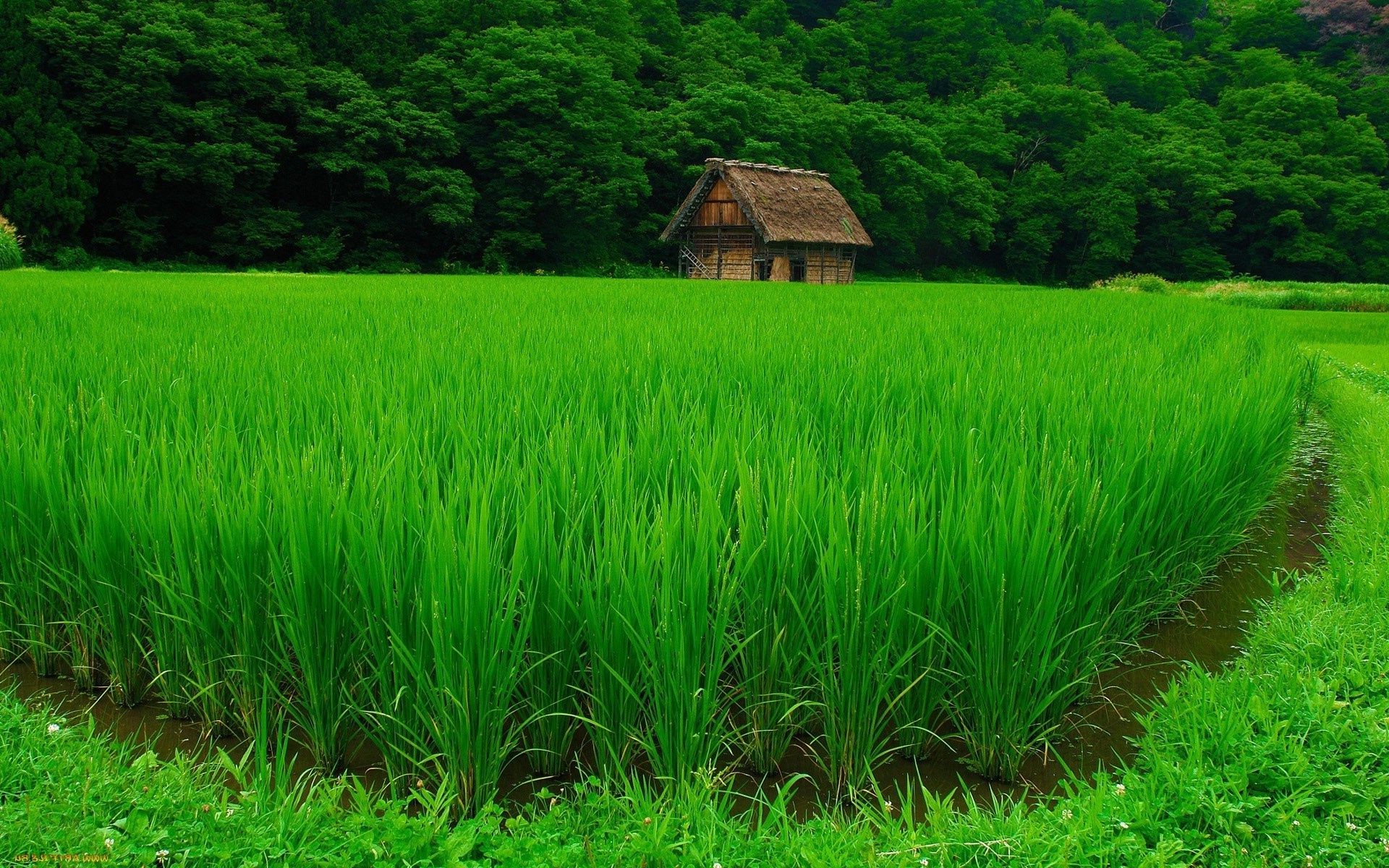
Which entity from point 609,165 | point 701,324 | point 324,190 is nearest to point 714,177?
point 609,165

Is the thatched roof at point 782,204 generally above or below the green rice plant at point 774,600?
above

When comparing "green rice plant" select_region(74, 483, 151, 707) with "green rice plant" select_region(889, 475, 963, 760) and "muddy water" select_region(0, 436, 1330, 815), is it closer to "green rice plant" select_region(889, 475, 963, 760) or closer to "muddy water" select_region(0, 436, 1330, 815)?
"muddy water" select_region(0, 436, 1330, 815)

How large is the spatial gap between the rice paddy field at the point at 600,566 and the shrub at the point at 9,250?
1512cm

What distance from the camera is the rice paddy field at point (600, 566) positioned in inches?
65.7

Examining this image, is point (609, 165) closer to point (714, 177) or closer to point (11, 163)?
point (714, 177)

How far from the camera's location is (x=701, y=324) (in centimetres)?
639

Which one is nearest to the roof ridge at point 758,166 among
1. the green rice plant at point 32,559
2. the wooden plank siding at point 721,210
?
the wooden plank siding at point 721,210

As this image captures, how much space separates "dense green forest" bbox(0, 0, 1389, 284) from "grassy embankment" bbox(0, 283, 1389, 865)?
2122cm

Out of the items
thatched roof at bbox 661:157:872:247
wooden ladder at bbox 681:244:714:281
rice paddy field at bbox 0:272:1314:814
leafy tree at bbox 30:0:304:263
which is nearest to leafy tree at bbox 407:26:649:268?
thatched roof at bbox 661:157:872:247

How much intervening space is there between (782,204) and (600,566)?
27079 mm

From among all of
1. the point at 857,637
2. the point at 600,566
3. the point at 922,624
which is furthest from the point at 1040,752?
the point at 600,566

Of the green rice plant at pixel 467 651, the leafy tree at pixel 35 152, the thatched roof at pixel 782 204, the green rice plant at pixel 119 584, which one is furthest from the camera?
the thatched roof at pixel 782 204

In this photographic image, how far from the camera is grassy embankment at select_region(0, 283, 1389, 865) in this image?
137 centimetres

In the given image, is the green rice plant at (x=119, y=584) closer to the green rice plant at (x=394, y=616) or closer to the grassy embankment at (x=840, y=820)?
the grassy embankment at (x=840, y=820)
